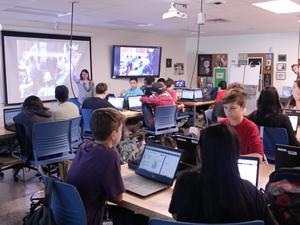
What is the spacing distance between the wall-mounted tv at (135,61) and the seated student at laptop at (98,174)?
6.96 m

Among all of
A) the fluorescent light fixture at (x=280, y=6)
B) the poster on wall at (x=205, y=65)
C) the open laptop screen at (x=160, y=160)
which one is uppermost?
the fluorescent light fixture at (x=280, y=6)

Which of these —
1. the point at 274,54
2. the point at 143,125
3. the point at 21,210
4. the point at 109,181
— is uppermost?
the point at 274,54

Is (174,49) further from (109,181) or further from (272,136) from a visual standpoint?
(109,181)

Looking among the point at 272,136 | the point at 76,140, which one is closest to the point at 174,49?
the point at 76,140

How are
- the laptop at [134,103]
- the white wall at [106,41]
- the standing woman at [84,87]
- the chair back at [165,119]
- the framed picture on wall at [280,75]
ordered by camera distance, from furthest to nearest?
1. the framed picture on wall at [280,75]
2. the standing woman at [84,87]
3. the white wall at [106,41]
4. the laptop at [134,103]
5. the chair back at [165,119]

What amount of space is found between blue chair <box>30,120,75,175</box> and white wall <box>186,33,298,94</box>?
7.37 metres

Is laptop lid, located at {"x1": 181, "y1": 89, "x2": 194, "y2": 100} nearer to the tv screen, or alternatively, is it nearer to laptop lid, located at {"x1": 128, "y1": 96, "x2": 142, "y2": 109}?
laptop lid, located at {"x1": 128, "y1": 96, "x2": 142, "y2": 109}

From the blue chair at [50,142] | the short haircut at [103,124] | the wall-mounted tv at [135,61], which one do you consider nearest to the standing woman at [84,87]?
the wall-mounted tv at [135,61]

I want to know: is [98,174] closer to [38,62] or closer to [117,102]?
[117,102]

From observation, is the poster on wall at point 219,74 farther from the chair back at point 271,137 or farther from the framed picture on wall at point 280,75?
the chair back at point 271,137

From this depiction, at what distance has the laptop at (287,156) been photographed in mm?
2158

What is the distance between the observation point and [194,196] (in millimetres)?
1466

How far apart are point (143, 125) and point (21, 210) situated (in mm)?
2777

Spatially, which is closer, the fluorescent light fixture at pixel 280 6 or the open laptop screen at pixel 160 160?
the open laptop screen at pixel 160 160
